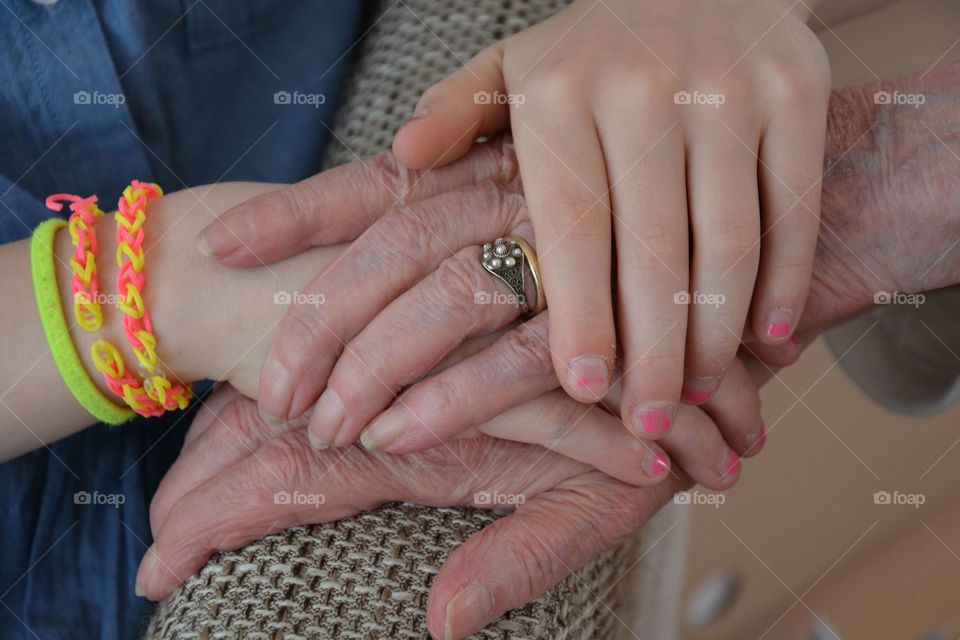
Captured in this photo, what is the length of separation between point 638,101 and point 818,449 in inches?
41.1

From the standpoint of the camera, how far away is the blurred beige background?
37.8 inches

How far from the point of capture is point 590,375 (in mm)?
598

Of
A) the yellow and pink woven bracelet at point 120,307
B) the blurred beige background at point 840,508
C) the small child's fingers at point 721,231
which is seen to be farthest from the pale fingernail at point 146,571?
the blurred beige background at point 840,508

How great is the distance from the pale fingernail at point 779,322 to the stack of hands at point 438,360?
61mm

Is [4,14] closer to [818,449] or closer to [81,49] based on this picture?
[81,49]

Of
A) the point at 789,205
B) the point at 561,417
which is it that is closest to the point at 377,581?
the point at 561,417

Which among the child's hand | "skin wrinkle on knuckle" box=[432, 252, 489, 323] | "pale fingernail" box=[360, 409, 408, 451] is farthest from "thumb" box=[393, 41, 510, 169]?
"pale fingernail" box=[360, 409, 408, 451]

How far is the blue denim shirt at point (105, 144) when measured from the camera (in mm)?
705

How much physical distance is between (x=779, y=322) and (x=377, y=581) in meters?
0.36

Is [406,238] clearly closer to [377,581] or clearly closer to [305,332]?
[305,332]

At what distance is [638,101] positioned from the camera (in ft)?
2.06

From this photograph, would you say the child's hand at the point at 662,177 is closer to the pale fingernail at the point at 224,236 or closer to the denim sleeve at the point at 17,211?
the pale fingernail at the point at 224,236

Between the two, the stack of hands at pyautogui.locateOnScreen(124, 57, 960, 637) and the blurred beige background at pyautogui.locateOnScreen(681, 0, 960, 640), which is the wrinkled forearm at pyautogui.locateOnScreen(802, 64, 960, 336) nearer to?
the stack of hands at pyautogui.locateOnScreen(124, 57, 960, 637)

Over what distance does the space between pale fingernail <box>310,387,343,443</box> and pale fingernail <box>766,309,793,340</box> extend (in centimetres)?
34
